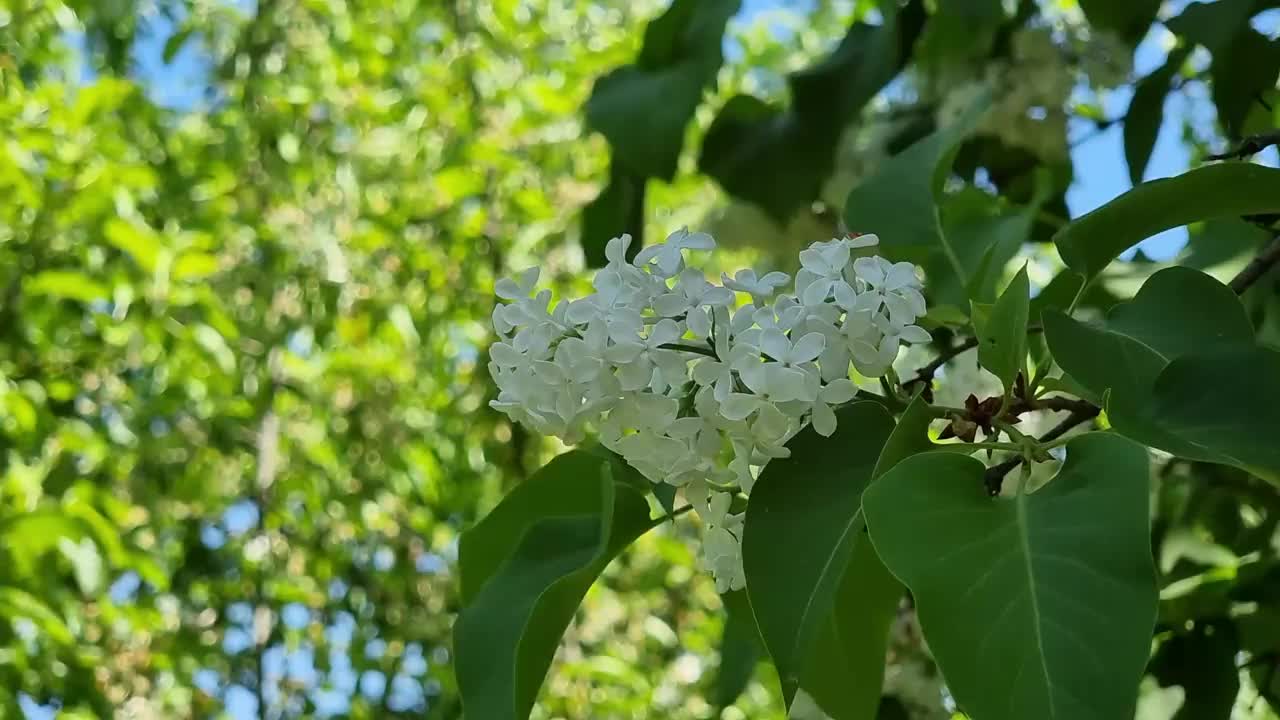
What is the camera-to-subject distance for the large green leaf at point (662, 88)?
3.32 feet

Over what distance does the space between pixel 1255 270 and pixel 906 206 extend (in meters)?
0.20

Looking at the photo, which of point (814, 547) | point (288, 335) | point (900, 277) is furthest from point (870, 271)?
point (288, 335)

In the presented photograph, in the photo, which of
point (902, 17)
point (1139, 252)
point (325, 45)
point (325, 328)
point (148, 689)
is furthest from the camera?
point (325, 45)

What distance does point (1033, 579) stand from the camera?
0.37 meters

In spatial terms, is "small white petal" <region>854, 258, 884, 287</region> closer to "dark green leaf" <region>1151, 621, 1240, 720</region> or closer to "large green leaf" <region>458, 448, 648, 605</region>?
"large green leaf" <region>458, 448, 648, 605</region>

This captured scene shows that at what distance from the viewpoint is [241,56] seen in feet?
6.53

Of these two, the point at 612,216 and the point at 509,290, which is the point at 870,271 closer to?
the point at 509,290

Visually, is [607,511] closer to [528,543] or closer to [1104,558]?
[528,543]

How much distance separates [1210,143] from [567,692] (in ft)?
4.46

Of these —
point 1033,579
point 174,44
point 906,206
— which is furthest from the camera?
point 174,44

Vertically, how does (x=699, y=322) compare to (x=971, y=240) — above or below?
above

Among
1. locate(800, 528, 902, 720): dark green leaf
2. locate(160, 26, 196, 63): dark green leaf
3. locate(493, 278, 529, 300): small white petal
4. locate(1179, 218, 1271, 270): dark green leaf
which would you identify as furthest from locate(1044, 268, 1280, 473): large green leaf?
locate(160, 26, 196, 63): dark green leaf

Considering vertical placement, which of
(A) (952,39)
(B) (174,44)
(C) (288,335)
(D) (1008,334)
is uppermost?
(D) (1008,334)

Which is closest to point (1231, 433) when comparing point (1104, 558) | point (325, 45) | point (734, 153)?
point (1104, 558)
